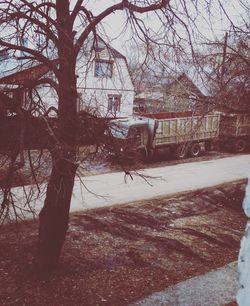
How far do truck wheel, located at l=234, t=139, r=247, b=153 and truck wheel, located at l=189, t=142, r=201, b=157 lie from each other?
2925 mm

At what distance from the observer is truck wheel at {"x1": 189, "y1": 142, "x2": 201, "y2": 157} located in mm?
21666

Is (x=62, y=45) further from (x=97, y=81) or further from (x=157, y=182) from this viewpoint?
(x=157, y=182)

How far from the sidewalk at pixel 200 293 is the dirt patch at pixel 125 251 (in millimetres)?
251

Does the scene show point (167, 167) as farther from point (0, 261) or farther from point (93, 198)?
point (0, 261)

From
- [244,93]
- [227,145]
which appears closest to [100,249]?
[244,93]

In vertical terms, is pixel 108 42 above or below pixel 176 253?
above

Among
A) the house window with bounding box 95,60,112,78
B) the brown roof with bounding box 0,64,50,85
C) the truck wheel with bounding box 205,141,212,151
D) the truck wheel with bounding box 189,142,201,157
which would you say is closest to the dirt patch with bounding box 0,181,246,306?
the brown roof with bounding box 0,64,50,85

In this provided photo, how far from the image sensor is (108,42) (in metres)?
7.38

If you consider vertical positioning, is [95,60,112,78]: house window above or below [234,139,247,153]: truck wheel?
above

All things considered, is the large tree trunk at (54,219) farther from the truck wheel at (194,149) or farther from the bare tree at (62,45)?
the truck wheel at (194,149)

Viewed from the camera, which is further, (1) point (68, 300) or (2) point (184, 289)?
(2) point (184, 289)

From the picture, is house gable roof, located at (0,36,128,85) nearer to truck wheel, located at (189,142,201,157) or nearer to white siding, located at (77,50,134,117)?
white siding, located at (77,50,134,117)

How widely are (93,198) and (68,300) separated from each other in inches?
252

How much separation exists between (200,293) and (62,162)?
3774mm
